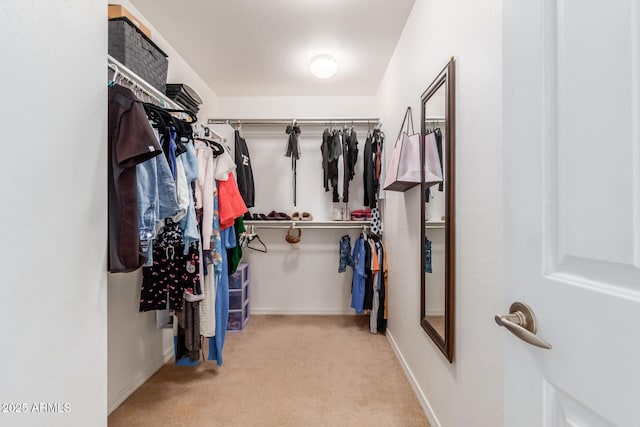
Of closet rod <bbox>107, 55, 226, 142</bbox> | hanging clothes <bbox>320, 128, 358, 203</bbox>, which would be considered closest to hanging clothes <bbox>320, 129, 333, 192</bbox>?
hanging clothes <bbox>320, 128, 358, 203</bbox>

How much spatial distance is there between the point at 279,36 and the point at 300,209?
182cm

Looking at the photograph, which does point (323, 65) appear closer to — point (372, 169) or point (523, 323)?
point (372, 169)

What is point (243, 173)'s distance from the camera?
Result: 2924 millimetres

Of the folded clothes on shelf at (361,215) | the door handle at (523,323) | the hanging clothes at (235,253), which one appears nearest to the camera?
the door handle at (523,323)

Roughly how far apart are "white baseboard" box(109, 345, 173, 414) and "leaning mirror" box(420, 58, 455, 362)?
6.26 feet

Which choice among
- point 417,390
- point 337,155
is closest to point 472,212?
point 417,390

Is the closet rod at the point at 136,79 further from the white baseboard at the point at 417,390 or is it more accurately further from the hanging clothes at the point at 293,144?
the white baseboard at the point at 417,390

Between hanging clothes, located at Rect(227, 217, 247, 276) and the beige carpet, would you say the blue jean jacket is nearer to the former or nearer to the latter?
hanging clothes, located at Rect(227, 217, 247, 276)

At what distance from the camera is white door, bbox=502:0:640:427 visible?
1.32ft

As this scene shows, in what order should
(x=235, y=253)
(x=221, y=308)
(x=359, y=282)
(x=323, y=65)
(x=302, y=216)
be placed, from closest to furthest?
1. (x=221, y=308)
2. (x=235, y=253)
3. (x=323, y=65)
4. (x=359, y=282)
5. (x=302, y=216)

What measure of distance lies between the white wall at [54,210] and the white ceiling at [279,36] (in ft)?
4.59

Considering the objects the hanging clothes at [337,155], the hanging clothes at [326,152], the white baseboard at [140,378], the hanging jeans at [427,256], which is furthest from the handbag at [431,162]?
the white baseboard at [140,378]

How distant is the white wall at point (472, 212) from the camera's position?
104 centimetres

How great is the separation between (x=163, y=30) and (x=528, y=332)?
2882 mm
